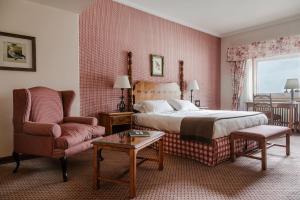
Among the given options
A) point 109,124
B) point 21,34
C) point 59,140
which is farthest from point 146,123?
point 21,34

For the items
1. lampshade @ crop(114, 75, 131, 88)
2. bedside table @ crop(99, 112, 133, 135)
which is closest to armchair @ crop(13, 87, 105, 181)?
bedside table @ crop(99, 112, 133, 135)

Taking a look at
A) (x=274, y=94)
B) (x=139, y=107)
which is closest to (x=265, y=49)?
(x=274, y=94)

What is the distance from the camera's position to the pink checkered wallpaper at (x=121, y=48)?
12.5ft

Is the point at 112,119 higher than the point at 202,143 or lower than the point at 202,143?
higher

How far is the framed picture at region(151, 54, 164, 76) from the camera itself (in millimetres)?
4781

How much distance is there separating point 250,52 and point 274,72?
30.0 inches

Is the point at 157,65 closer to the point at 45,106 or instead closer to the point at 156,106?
the point at 156,106

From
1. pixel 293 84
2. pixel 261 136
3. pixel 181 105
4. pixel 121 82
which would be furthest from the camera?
pixel 293 84

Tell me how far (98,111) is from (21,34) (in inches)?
63.8

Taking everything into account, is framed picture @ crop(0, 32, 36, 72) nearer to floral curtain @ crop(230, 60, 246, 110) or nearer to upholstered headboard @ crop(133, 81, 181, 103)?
upholstered headboard @ crop(133, 81, 181, 103)

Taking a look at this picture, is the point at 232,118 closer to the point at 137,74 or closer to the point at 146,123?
the point at 146,123

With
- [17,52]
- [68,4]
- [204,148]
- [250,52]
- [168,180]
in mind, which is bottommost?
[168,180]

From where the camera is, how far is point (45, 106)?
9.62ft

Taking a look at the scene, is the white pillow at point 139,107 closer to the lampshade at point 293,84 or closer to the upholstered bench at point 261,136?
the upholstered bench at point 261,136
